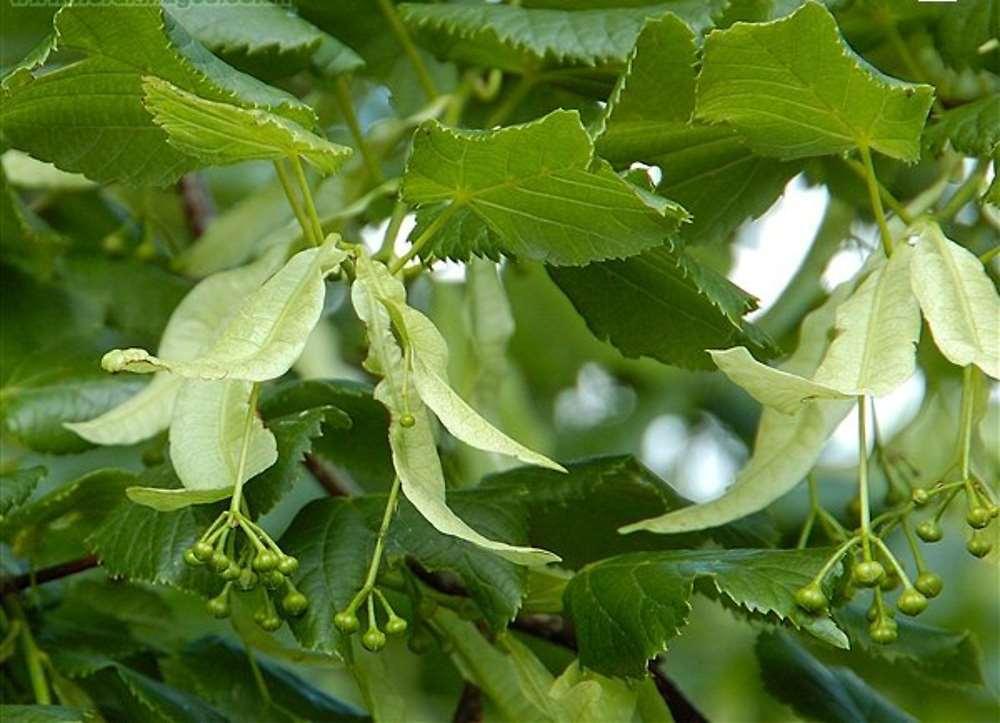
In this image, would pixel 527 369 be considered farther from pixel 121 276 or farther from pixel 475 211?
pixel 475 211

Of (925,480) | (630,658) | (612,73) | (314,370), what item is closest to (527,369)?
(314,370)

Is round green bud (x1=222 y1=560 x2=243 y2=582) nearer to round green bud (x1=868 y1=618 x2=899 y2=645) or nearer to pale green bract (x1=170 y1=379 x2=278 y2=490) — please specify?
pale green bract (x1=170 y1=379 x2=278 y2=490)

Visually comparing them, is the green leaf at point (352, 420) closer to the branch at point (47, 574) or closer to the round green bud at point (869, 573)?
the branch at point (47, 574)

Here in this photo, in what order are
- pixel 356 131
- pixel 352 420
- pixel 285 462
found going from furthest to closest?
pixel 356 131
pixel 352 420
pixel 285 462

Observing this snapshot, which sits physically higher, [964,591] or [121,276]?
[121,276]

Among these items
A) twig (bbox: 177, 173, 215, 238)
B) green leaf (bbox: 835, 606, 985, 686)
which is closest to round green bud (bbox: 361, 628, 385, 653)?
green leaf (bbox: 835, 606, 985, 686)

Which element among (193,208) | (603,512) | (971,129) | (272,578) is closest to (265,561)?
(272,578)

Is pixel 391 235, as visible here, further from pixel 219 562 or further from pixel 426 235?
pixel 219 562
